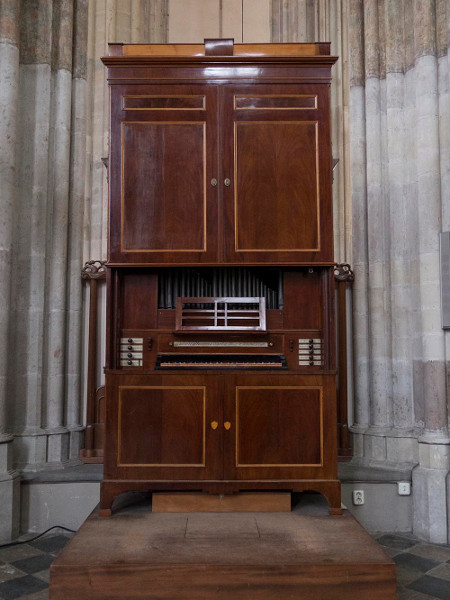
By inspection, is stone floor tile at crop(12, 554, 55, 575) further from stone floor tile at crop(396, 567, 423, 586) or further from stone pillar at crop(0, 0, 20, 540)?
stone floor tile at crop(396, 567, 423, 586)

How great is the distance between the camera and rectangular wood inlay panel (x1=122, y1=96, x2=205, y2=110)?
3543 mm

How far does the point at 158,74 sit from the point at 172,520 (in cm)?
270

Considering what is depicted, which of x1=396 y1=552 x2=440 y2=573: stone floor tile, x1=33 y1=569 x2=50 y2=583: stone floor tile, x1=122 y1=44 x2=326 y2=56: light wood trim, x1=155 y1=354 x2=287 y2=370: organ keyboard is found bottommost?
x1=396 y1=552 x2=440 y2=573: stone floor tile

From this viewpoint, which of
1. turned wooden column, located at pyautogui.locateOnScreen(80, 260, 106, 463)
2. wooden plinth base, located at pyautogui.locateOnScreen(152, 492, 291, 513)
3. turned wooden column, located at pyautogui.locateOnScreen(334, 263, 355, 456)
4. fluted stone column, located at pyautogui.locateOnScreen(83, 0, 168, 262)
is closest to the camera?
wooden plinth base, located at pyautogui.locateOnScreen(152, 492, 291, 513)

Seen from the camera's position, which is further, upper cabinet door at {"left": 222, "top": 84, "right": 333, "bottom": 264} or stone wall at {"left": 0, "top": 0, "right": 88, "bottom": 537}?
stone wall at {"left": 0, "top": 0, "right": 88, "bottom": 537}

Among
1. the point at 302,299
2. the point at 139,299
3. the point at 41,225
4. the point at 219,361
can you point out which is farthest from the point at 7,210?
the point at 302,299

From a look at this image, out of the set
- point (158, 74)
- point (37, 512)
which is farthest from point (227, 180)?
point (37, 512)

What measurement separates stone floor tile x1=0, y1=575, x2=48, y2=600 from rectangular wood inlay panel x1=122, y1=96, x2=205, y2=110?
112 inches

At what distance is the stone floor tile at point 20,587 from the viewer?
117 inches

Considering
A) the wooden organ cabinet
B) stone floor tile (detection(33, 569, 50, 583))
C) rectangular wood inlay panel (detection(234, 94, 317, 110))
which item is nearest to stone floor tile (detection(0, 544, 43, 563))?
stone floor tile (detection(33, 569, 50, 583))

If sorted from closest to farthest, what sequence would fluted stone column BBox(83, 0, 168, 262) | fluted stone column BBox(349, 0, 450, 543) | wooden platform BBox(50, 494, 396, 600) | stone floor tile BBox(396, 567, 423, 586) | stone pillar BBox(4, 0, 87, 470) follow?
wooden platform BBox(50, 494, 396, 600), stone floor tile BBox(396, 567, 423, 586), fluted stone column BBox(349, 0, 450, 543), stone pillar BBox(4, 0, 87, 470), fluted stone column BBox(83, 0, 168, 262)

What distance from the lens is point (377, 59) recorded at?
4.56 meters

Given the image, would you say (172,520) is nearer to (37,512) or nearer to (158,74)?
(37,512)

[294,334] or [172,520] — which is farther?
[294,334]
